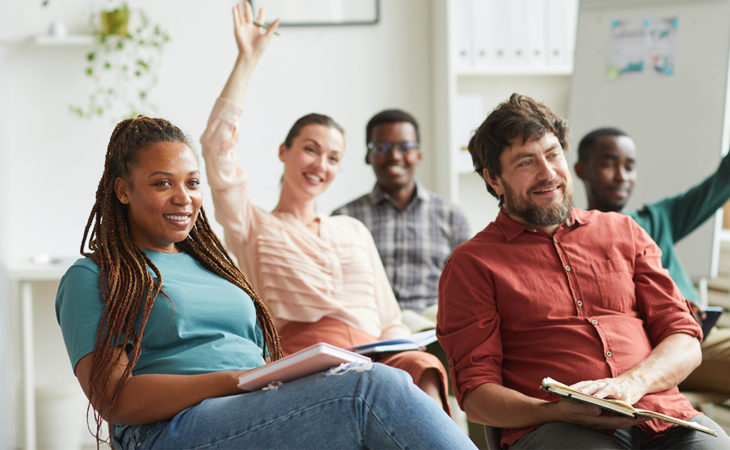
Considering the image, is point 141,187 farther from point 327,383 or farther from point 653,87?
point 653,87

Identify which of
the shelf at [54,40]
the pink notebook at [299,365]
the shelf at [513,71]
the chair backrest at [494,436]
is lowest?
the chair backrest at [494,436]

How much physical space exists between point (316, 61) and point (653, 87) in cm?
148

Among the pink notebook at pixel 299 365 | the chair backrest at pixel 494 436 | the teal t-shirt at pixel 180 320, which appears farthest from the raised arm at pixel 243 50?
the chair backrest at pixel 494 436

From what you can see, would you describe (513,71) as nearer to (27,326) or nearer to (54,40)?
(54,40)

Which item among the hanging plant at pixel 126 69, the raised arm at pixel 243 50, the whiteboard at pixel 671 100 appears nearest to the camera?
the raised arm at pixel 243 50

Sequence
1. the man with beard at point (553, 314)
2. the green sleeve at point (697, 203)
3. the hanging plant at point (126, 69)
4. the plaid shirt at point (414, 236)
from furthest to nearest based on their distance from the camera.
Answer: the hanging plant at point (126, 69) → the plaid shirt at point (414, 236) → the green sleeve at point (697, 203) → the man with beard at point (553, 314)

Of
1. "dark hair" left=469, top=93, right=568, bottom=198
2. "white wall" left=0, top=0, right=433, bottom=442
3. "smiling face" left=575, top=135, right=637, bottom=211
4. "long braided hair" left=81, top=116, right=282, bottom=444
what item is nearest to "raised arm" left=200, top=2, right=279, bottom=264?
"long braided hair" left=81, top=116, right=282, bottom=444

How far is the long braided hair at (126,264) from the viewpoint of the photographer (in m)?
1.37

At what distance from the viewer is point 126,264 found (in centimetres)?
147

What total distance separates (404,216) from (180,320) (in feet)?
5.25

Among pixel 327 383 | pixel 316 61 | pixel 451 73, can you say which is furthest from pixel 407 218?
pixel 327 383

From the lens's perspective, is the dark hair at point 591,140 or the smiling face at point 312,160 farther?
the dark hair at point 591,140

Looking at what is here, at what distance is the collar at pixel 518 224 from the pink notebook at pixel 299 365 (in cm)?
47

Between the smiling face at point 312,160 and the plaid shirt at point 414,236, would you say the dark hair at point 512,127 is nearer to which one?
the smiling face at point 312,160
